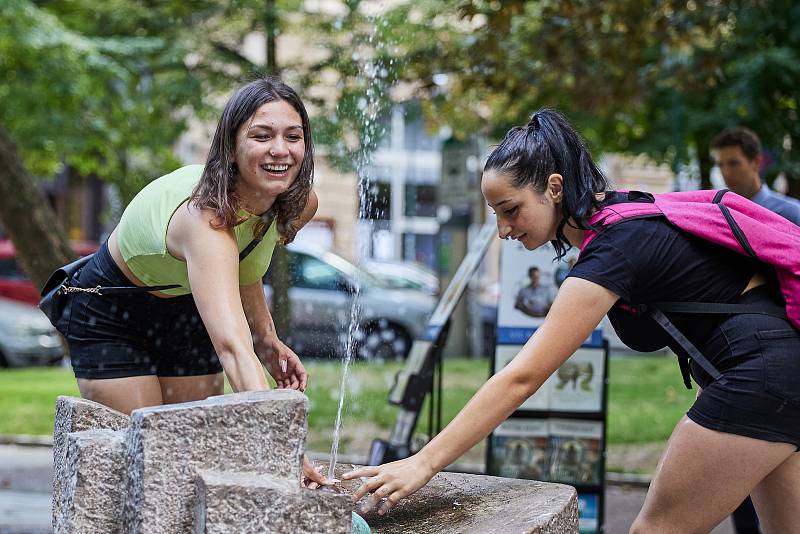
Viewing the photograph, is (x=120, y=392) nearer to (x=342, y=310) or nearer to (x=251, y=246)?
(x=251, y=246)

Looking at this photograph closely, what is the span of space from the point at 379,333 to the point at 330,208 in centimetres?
2114

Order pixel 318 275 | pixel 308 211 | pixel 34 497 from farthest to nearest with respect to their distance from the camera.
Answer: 1. pixel 318 275
2. pixel 34 497
3. pixel 308 211

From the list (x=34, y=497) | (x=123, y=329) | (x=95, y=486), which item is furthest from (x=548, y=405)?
(x=34, y=497)

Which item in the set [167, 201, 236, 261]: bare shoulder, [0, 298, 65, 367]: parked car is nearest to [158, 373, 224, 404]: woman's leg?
[167, 201, 236, 261]: bare shoulder

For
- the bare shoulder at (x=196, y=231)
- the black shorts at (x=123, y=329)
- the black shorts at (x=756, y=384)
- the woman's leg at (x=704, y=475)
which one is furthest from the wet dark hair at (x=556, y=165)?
the black shorts at (x=123, y=329)

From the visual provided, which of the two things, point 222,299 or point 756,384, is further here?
point 222,299

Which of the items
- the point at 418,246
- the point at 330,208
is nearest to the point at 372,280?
the point at 330,208

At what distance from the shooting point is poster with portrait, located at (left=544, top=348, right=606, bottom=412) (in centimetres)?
530

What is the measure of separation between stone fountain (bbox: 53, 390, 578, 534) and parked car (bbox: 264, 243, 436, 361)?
10.5 meters

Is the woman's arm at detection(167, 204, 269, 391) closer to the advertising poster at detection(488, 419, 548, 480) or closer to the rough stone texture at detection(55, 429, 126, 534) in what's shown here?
the rough stone texture at detection(55, 429, 126, 534)

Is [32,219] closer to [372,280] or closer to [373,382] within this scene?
[373,382]

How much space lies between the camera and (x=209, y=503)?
6.93 feet

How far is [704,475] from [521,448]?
2.95 metres

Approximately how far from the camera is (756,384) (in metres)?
2.44
